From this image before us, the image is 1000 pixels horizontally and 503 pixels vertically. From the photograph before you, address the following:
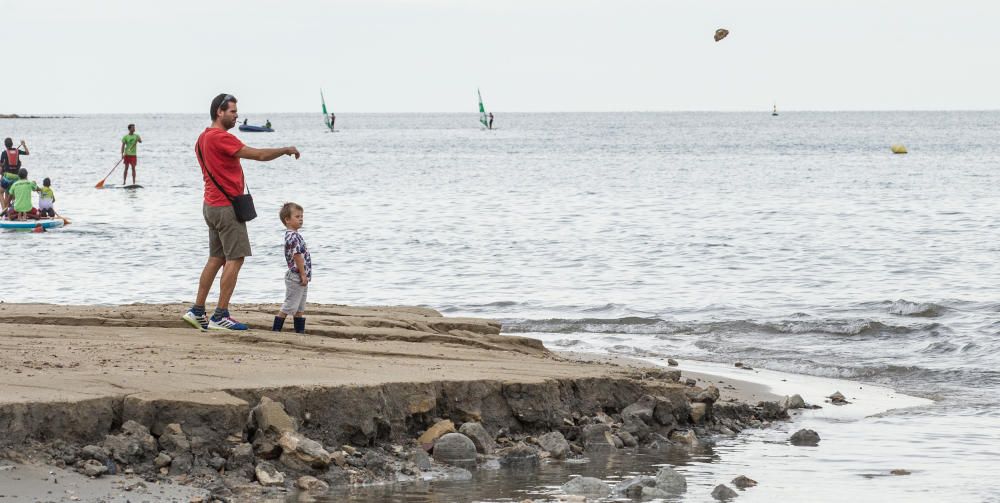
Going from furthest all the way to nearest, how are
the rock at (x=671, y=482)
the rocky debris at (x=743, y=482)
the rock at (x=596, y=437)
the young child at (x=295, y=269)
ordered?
the young child at (x=295, y=269), the rock at (x=596, y=437), the rocky debris at (x=743, y=482), the rock at (x=671, y=482)

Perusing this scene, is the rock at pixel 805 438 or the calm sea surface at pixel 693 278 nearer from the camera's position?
the calm sea surface at pixel 693 278

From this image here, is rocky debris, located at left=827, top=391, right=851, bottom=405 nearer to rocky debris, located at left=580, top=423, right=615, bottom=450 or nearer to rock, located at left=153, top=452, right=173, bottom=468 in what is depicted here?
rocky debris, located at left=580, top=423, right=615, bottom=450

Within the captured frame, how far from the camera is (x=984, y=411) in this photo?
930 centimetres

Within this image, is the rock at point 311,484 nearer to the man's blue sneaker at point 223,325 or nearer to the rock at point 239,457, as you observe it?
the rock at point 239,457

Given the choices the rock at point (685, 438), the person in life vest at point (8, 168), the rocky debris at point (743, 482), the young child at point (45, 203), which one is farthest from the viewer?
the young child at point (45, 203)

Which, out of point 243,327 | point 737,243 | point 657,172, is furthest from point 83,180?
point 243,327

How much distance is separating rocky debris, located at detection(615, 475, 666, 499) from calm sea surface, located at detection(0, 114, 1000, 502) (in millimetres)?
255

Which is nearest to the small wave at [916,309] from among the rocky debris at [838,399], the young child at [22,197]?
the rocky debris at [838,399]

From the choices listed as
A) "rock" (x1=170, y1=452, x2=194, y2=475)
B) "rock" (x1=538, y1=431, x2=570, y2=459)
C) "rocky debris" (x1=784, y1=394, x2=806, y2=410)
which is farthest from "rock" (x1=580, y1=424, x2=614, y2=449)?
"rock" (x1=170, y1=452, x2=194, y2=475)

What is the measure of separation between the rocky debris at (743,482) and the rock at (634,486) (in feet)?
1.43

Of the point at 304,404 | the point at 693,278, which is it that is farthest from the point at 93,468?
the point at 693,278

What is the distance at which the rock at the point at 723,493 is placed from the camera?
254 inches

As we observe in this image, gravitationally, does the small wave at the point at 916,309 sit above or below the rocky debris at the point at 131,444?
below

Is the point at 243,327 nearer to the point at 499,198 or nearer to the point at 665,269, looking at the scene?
the point at 665,269
